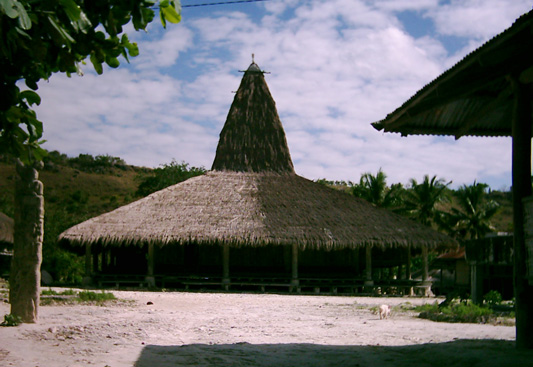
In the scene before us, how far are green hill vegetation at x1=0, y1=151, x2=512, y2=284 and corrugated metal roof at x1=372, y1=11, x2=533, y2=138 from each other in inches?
824

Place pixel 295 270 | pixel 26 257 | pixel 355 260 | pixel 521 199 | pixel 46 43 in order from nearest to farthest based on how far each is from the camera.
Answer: pixel 46 43 < pixel 521 199 < pixel 26 257 < pixel 295 270 < pixel 355 260

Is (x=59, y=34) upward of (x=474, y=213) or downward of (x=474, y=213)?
downward

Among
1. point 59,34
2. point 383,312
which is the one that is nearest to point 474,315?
point 383,312

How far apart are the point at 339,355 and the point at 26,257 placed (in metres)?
4.70

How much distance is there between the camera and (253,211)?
22.1m

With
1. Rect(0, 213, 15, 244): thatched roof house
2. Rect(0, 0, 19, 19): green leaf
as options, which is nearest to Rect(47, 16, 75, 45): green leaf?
Rect(0, 0, 19, 19): green leaf

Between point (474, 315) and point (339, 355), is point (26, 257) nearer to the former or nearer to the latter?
point (339, 355)

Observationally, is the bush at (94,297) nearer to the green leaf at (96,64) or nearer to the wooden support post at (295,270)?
the wooden support post at (295,270)

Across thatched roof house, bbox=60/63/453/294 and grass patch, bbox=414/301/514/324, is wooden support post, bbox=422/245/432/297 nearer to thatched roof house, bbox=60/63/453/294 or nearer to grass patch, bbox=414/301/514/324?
thatched roof house, bbox=60/63/453/294

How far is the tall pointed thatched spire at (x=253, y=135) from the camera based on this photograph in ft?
85.0

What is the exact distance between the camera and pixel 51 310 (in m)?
11.0

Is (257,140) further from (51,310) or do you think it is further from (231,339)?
(231,339)

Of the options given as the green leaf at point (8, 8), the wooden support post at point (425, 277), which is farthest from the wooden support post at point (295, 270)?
the green leaf at point (8, 8)

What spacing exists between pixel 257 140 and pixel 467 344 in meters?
20.1
